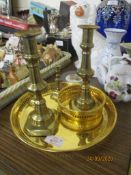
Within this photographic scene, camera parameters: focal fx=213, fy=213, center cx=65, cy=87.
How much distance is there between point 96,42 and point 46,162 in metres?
→ 0.51

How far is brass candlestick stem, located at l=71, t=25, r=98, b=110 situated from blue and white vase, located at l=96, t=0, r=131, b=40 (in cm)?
33

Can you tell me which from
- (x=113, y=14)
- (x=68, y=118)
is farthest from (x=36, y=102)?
(x=113, y=14)

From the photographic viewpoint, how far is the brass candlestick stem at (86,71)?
1.51ft

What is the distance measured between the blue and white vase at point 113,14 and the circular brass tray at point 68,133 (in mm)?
298

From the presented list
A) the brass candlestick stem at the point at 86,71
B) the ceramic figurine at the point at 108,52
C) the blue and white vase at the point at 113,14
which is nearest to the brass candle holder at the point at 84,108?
the brass candlestick stem at the point at 86,71

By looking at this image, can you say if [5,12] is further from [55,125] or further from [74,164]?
[74,164]

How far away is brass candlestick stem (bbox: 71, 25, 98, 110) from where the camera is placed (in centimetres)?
46

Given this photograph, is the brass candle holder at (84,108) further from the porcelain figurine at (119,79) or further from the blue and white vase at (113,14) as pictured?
the blue and white vase at (113,14)

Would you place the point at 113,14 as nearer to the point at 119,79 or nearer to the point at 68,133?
the point at 119,79

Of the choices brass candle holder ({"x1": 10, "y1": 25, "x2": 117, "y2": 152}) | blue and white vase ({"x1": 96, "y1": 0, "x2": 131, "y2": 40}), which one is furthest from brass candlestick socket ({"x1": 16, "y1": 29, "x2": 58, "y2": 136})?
blue and white vase ({"x1": 96, "y1": 0, "x2": 131, "y2": 40})

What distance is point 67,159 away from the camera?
0.49 m

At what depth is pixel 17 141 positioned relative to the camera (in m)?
0.54

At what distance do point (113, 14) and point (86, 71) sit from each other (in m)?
0.35

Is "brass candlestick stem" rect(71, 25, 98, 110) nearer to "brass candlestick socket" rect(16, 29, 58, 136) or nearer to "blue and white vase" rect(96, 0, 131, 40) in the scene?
"brass candlestick socket" rect(16, 29, 58, 136)
